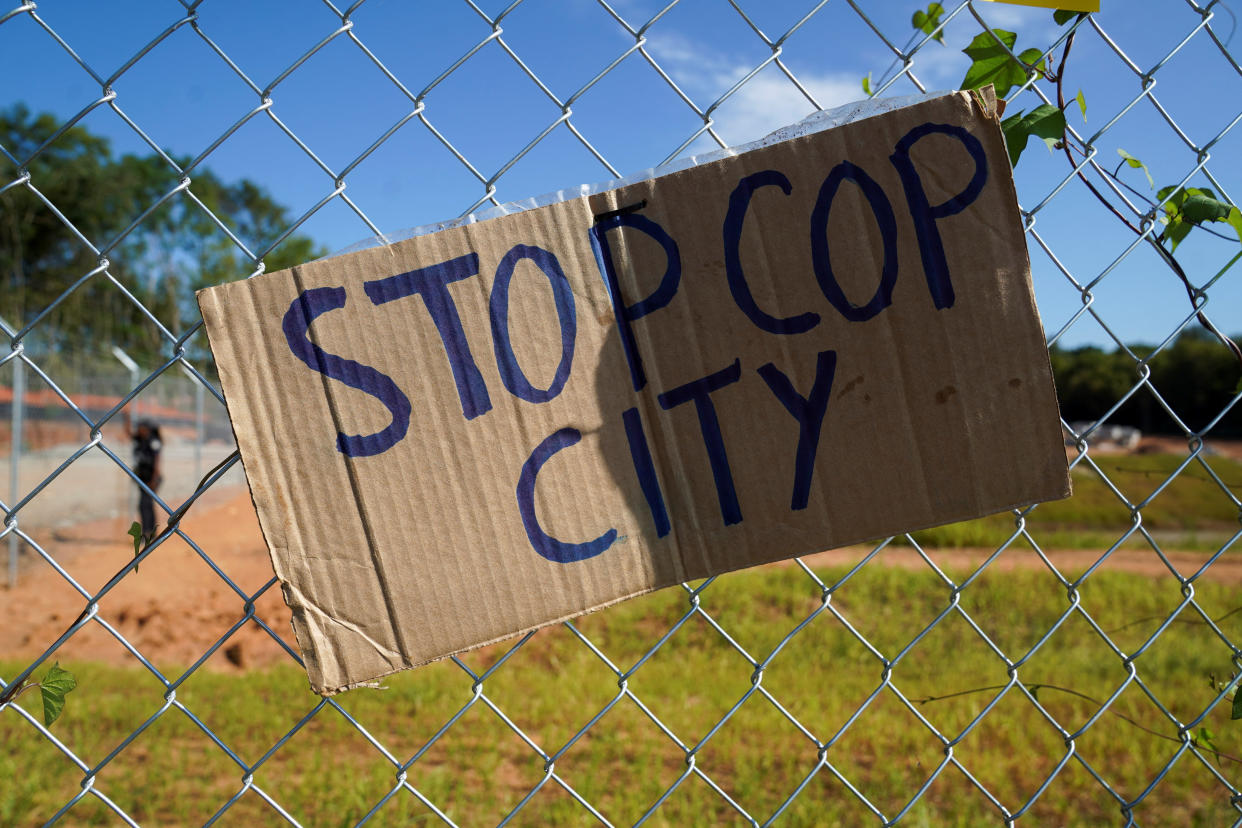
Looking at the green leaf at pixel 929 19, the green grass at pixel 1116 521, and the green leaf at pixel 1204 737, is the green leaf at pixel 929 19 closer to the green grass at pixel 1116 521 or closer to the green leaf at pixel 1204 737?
the green leaf at pixel 1204 737

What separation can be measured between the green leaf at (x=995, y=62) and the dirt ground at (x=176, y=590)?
3.55 m

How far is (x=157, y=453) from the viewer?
357 inches

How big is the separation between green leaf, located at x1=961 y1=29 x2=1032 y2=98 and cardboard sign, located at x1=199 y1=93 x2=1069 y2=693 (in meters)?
0.27

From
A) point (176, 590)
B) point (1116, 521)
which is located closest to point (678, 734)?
point (176, 590)

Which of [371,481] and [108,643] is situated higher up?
[371,481]

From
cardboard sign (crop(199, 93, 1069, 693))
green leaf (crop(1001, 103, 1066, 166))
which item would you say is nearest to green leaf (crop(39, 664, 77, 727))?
cardboard sign (crop(199, 93, 1069, 693))

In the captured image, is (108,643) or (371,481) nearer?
(371,481)

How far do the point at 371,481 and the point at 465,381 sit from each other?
152mm

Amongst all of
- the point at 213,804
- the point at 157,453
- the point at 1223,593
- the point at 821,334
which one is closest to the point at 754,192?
the point at 821,334

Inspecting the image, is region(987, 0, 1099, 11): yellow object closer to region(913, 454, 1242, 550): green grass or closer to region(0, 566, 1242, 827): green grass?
region(0, 566, 1242, 827): green grass

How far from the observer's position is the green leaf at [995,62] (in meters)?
1.17

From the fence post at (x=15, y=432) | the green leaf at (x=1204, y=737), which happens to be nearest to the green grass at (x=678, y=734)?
the green leaf at (x=1204, y=737)

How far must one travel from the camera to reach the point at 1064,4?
1.13 meters

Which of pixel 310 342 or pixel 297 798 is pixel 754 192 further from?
pixel 297 798
